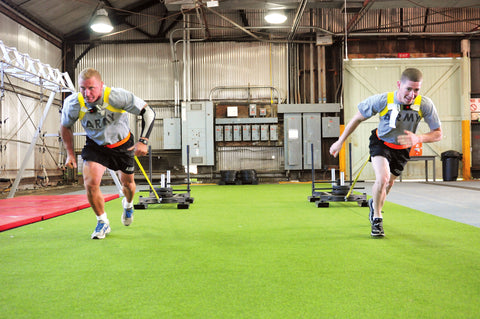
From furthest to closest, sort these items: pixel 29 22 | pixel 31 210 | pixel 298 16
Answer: pixel 298 16 → pixel 29 22 → pixel 31 210

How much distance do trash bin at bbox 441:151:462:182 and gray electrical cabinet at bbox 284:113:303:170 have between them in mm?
5766

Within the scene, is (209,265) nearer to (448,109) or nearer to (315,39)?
(315,39)

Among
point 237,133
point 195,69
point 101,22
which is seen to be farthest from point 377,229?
point 195,69

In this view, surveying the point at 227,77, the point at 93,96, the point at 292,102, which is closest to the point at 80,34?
the point at 227,77

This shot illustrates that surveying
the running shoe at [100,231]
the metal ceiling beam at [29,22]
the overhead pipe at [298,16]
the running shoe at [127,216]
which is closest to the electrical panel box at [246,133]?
the overhead pipe at [298,16]

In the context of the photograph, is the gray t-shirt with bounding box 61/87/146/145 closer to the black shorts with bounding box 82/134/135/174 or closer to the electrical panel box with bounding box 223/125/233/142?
the black shorts with bounding box 82/134/135/174

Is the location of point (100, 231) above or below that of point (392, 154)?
below

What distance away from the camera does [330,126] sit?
51.2 ft

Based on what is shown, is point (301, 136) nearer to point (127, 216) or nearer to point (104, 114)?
point (127, 216)

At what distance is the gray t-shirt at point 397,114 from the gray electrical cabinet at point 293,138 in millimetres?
11518

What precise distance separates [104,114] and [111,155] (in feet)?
1.58

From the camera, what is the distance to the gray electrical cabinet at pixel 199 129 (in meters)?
15.4

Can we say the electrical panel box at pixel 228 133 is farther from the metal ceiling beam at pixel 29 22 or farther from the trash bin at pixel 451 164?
the trash bin at pixel 451 164

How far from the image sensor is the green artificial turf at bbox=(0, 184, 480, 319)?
201cm
